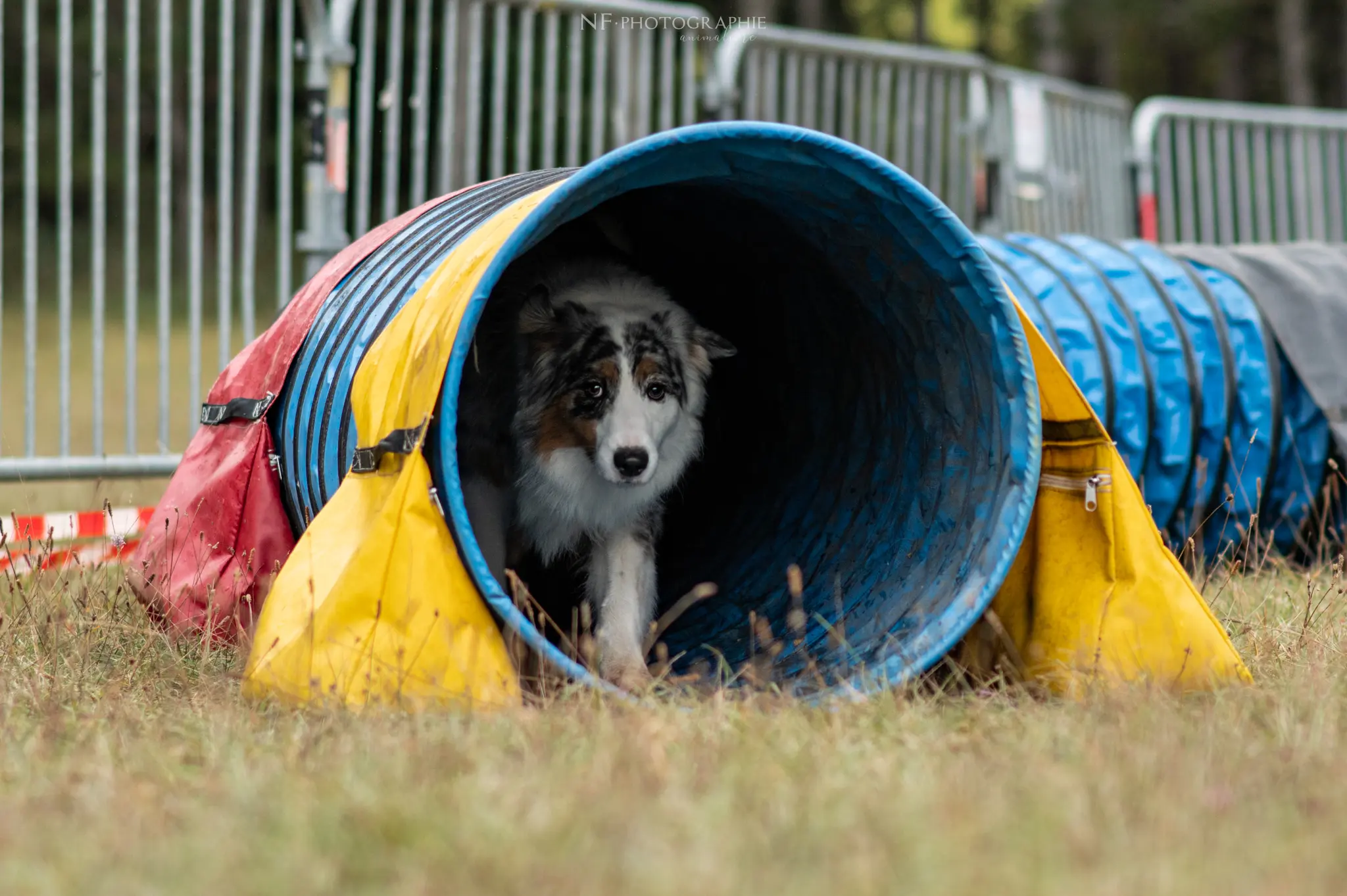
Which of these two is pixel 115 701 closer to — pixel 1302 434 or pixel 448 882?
pixel 448 882

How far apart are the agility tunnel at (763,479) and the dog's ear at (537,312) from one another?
0.33 meters

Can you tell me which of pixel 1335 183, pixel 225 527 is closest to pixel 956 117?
pixel 1335 183

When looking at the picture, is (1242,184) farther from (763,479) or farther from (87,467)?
(87,467)

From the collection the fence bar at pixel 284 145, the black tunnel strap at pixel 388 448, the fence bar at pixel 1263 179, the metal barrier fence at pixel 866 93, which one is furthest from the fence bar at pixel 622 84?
the fence bar at pixel 1263 179

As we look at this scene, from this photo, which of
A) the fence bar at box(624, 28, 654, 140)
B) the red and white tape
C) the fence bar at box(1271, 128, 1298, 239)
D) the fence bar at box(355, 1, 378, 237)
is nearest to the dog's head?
the red and white tape

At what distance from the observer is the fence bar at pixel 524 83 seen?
757 centimetres

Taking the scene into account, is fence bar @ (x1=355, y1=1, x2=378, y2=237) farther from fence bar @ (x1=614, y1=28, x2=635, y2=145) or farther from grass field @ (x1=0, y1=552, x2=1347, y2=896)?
grass field @ (x1=0, y1=552, x2=1347, y2=896)

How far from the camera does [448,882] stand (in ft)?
7.86

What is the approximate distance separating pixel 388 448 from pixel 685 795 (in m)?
1.48

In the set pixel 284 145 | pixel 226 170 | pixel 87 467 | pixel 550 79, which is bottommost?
pixel 87 467

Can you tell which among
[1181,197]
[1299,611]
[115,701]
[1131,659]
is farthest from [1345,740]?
[1181,197]

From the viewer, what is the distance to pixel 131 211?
6.52 meters

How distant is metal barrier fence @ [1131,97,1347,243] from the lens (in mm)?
10812

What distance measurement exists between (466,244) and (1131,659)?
2.16 meters
